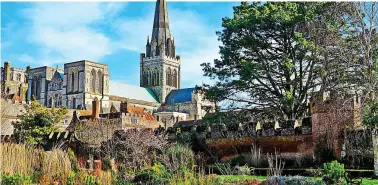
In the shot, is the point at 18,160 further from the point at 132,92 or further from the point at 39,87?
the point at 39,87

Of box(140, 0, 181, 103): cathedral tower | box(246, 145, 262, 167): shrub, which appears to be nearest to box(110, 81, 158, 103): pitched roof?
Answer: box(140, 0, 181, 103): cathedral tower

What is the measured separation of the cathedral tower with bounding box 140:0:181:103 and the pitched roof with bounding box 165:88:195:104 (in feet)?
7.15

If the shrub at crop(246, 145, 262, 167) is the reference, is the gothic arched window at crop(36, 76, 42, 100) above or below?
above

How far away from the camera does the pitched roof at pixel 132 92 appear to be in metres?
96.6

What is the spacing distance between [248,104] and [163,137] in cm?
534

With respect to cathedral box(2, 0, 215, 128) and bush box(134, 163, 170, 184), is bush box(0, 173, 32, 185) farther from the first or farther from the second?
cathedral box(2, 0, 215, 128)

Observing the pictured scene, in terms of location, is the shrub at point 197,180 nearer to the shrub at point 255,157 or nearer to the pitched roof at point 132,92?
the shrub at point 255,157

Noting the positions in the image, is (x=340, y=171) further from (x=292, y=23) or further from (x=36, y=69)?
(x=36, y=69)

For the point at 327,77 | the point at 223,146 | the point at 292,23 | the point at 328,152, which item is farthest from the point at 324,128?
the point at 292,23

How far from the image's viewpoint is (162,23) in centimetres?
10769

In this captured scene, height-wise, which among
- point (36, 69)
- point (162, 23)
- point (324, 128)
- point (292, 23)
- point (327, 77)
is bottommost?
point (324, 128)

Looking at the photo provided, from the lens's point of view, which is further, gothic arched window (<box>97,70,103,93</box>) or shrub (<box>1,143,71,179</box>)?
gothic arched window (<box>97,70,103,93</box>)

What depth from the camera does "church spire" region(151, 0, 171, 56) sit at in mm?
107219

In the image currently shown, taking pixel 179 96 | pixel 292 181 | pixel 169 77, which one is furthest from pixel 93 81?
pixel 292 181
